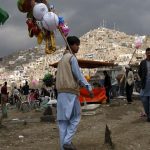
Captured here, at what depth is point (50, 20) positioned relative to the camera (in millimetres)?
8836

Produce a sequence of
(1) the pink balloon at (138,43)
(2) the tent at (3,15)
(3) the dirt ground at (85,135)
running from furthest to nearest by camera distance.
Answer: (1) the pink balloon at (138,43)
(2) the tent at (3,15)
(3) the dirt ground at (85,135)

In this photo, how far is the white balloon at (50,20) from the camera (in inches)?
348

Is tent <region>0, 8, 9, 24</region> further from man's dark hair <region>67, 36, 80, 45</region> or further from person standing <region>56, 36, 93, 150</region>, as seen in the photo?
person standing <region>56, 36, 93, 150</region>

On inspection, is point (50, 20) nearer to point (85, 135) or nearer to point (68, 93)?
point (85, 135)

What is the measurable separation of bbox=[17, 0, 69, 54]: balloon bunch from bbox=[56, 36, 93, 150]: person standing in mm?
1968

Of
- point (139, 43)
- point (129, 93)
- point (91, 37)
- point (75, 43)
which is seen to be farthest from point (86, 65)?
point (91, 37)

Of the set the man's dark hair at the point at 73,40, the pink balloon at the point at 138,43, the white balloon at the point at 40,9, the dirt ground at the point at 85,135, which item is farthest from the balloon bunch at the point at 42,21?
the pink balloon at the point at 138,43

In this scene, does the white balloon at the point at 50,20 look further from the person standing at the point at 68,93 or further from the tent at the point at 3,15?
the person standing at the point at 68,93

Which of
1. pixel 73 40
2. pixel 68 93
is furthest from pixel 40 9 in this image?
pixel 68 93

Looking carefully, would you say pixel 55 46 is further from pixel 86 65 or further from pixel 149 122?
pixel 86 65

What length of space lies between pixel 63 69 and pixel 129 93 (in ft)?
37.1

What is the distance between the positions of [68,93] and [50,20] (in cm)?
254

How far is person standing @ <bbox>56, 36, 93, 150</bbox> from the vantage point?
666cm

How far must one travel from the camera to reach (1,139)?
8.99 meters
